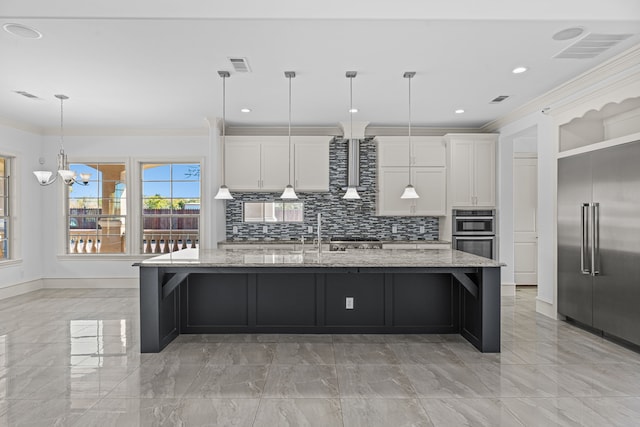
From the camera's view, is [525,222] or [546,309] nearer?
[546,309]

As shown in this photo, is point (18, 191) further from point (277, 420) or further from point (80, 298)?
point (277, 420)

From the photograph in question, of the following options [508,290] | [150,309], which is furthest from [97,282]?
[508,290]

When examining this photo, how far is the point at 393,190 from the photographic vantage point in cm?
691

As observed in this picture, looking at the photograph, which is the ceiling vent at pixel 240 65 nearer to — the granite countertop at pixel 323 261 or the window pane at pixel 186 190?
the granite countertop at pixel 323 261

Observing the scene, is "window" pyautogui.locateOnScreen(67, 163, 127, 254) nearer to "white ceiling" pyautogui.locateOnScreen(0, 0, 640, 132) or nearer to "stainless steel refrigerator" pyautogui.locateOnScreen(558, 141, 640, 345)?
"white ceiling" pyautogui.locateOnScreen(0, 0, 640, 132)

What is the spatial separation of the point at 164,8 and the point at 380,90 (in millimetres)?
2666

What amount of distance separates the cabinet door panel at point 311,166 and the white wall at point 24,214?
4410 millimetres

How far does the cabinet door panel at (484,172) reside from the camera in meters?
6.79

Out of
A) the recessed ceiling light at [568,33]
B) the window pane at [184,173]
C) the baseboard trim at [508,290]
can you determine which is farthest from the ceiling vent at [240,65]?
the baseboard trim at [508,290]

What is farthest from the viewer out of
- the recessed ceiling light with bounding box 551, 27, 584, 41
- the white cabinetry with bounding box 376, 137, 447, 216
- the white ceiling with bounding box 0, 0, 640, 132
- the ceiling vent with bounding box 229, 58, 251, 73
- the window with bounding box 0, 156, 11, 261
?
the white cabinetry with bounding box 376, 137, 447, 216

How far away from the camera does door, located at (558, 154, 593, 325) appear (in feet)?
Result: 15.0

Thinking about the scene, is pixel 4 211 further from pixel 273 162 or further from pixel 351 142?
pixel 351 142

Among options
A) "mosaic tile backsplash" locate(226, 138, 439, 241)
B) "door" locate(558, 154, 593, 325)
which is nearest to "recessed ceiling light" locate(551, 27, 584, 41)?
"door" locate(558, 154, 593, 325)

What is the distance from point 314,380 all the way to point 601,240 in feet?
10.7
